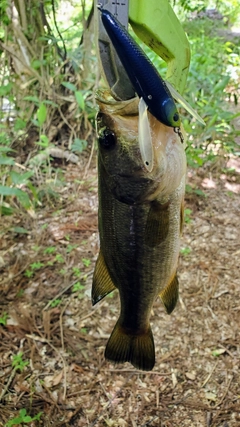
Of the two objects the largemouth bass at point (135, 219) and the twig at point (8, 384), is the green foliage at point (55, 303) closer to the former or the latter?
the twig at point (8, 384)

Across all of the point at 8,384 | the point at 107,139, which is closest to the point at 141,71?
the point at 107,139

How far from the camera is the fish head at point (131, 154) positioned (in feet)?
3.29

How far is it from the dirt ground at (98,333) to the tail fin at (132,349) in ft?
3.15

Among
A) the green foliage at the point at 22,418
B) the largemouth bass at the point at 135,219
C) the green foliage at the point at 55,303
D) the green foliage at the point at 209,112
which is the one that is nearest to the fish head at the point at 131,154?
the largemouth bass at the point at 135,219

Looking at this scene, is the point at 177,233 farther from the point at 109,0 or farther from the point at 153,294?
the point at 109,0

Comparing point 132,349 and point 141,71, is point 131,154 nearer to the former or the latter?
point 141,71

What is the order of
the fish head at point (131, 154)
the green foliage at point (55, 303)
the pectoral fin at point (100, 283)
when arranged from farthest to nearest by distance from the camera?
→ the green foliage at point (55, 303), the pectoral fin at point (100, 283), the fish head at point (131, 154)

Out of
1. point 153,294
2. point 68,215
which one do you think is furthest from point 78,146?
point 153,294

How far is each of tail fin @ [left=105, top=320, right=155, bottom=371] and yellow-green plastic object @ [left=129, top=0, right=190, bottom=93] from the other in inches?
32.8

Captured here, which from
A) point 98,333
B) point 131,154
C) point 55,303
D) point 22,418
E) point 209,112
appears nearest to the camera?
point 131,154

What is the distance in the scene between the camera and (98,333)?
2.65m

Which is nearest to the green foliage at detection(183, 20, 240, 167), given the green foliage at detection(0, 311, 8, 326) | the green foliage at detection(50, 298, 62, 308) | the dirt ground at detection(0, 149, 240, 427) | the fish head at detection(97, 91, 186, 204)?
the dirt ground at detection(0, 149, 240, 427)

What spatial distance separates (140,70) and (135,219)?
1.45 feet

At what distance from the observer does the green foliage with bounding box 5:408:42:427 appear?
208 centimetres
